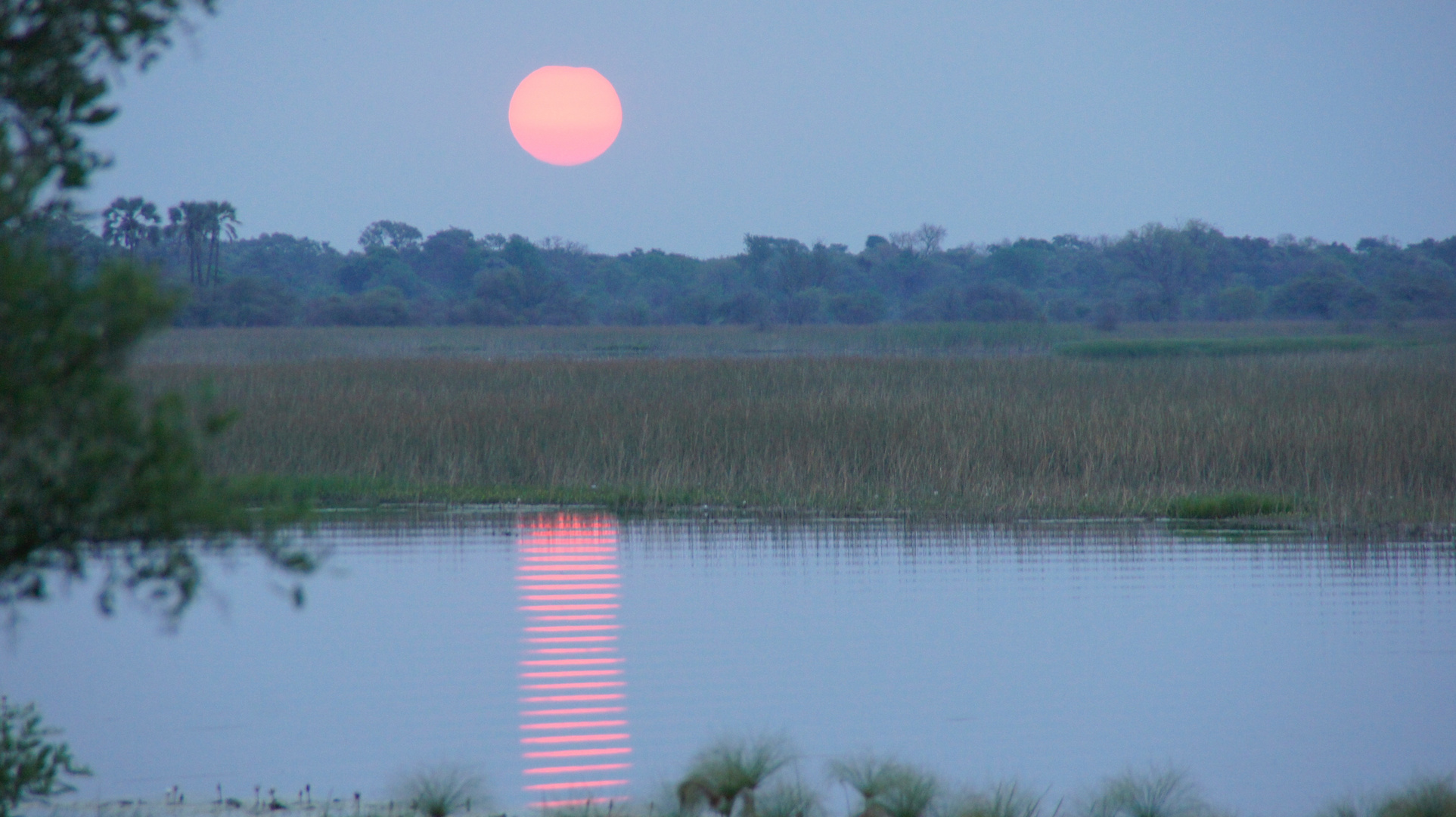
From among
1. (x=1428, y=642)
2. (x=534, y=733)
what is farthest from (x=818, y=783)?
(x=1428, y=642)

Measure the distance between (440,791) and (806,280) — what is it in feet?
A: 187

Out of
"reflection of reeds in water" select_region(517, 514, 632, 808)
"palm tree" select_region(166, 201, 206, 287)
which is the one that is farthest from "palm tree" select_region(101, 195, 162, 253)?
"reflection of reeds in water" select_region(517, 514, 632, 808)

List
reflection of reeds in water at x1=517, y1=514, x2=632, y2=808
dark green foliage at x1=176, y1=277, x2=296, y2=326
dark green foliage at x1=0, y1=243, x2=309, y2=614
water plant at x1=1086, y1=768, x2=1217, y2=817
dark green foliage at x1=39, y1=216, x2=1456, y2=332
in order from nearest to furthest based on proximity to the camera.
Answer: dark green foliage at x1=0, y1=243, x2=309, y2=614, water plant at x1=1086, y1=768, x2=1217, y2=817, reflection of reeds in water at x1=517, y1=514, x2=632, y2=808, dark green foliage at x1=176, y1=277, x2=296, y2=326, dark green foliage at x1=39, y1=216, x2=1456, y2=332

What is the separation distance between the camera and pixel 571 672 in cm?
495

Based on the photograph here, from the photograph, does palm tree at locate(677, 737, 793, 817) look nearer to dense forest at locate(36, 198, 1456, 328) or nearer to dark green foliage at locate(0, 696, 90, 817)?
dark green foliage at locate(0, 696, 90, 817)

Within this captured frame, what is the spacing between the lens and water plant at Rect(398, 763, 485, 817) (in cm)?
337

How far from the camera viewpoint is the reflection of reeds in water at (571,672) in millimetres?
3900

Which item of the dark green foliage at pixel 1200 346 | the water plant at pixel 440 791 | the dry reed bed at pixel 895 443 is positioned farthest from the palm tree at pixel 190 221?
the water plant at pixel 440 791

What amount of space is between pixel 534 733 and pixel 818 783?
1.11m

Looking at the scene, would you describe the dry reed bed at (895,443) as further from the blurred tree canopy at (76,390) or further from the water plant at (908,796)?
the blurred tree canopy at (76,390)

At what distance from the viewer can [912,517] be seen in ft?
27.6

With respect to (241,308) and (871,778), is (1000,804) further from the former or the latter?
(241,308)

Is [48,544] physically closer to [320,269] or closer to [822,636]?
[822,636]

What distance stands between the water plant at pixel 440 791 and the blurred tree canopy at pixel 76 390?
1.24 meters
